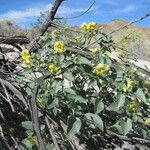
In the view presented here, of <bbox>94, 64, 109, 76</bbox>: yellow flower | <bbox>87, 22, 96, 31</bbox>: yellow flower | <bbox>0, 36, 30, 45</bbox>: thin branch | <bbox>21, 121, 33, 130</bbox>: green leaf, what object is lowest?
<bbox>21, 121, 33, 130</bbox>: green leaf

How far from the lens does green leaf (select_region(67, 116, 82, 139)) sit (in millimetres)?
2691

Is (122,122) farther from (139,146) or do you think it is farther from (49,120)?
(49,120)

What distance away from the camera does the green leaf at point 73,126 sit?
106 inches

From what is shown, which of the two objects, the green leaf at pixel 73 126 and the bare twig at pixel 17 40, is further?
the bare twig at pixel 17 40

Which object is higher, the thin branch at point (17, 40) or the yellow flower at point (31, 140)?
the thin branch at point (17, 40)

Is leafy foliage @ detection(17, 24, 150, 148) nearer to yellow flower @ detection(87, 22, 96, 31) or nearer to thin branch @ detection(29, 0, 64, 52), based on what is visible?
yellow flower @ detection(87, 22, 96, 31)

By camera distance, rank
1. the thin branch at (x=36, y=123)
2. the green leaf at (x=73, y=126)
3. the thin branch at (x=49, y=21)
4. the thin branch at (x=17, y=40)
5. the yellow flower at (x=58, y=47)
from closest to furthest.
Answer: the thin branch at (x=36, y=123), the green leaf at (x=73, y=126), the yellow flower at (x=58, y=47), the thin branch at (x=49, y=21), the thin branch at (x=17, y=40)

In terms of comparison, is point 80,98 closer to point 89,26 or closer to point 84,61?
point 84,61

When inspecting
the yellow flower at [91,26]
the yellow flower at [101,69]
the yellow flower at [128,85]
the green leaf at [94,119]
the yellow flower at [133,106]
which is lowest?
the yellow flower at [133,106]

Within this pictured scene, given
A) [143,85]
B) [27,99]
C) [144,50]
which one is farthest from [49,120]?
[144,50]

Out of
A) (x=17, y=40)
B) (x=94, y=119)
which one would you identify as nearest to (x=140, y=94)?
(x=94, y=119)

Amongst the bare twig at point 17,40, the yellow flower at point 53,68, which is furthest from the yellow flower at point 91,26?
the bare twig at point 17,40

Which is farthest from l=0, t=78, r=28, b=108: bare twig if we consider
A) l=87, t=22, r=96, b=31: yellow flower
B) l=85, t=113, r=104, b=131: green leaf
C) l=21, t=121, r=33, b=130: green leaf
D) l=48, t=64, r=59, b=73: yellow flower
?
l=87, t=22, r=96, b=31: yellow flower

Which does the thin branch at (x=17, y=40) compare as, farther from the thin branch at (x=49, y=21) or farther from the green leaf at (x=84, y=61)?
the green leaf at (x=84, y=61)
